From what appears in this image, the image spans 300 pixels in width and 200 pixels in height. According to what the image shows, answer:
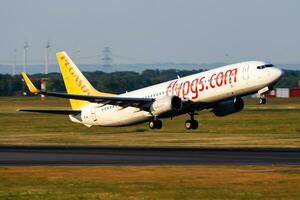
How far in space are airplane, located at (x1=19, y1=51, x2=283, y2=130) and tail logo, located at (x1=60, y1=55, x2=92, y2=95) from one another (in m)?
0.43

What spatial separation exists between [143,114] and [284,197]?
38689 mm

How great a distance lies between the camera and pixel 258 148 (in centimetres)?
5981

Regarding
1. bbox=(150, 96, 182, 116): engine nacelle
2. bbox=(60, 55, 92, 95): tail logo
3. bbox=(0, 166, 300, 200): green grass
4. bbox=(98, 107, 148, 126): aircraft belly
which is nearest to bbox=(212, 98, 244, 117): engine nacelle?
bbox=(150, 96, 182, 116): engine nacelle

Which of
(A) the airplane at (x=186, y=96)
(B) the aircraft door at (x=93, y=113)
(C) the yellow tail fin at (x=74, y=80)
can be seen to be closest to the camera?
(A) the airplane at (x=186, y=96)

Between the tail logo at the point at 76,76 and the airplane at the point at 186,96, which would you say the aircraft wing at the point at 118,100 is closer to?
the airplane at the point at 186,96

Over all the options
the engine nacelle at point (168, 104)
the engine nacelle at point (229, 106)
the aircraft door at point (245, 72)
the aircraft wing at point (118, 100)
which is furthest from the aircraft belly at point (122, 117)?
the aircraft door at point (245, 72)

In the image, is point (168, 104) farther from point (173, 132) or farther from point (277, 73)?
point (173, 132)

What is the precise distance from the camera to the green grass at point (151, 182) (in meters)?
35.1

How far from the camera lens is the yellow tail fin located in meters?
78.7

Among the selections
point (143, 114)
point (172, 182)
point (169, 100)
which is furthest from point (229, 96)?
point (172, 182)

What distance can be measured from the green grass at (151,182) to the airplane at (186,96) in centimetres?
2112

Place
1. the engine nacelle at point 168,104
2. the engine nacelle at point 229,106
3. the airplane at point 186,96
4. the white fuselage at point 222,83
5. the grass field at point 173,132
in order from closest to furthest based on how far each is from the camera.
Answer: the white fuselage at point 222,83
the airplane at point 186,96
the engine nacelle at point 168,104
the grass field at point 173,132
the engine nacelle at point 229,106

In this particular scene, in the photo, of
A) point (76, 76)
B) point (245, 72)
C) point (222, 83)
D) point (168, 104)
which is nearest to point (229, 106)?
point (222, 83)

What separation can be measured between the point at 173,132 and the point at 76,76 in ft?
34.2
